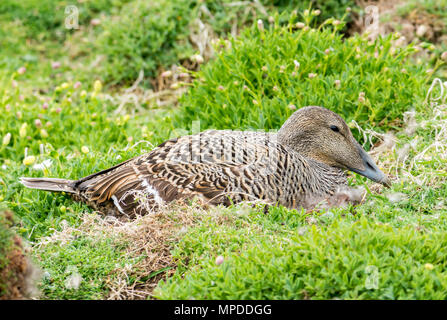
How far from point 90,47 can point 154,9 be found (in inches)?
50.5

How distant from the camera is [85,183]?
14.8 ft

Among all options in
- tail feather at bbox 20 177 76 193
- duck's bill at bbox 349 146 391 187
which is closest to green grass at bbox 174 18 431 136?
duck's bill at bbox 349 146 391 187

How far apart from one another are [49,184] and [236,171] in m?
1.37

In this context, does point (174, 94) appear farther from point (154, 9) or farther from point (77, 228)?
point (77, 228)

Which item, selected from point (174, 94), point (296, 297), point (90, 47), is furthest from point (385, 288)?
point (90, 47)

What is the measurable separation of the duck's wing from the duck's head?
1.13 ft

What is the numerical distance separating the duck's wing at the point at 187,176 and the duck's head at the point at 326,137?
344 mm

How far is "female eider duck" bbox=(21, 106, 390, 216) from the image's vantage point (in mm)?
4199

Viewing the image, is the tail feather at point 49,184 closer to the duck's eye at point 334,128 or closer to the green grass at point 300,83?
the green grass at point 300,83

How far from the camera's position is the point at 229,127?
216 inches

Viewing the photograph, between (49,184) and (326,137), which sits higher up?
(326,137)

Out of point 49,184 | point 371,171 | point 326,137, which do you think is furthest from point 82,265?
point 371,171

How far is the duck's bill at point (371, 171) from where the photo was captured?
4574 mm

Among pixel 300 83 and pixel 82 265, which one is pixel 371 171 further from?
pixel 82 265
